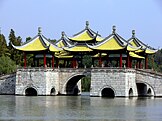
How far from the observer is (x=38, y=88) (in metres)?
56.8

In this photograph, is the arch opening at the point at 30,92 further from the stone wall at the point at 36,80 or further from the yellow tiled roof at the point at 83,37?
the yellow tiled roof at the point at 83,37

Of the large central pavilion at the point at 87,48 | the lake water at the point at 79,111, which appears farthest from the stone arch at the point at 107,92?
the lake water at the point at 79,111

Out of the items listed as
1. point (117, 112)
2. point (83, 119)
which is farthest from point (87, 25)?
point (83, 119)

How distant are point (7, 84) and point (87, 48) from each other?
29.8ft

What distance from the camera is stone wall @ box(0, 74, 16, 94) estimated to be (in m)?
59.4

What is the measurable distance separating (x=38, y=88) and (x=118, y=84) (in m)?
8.10

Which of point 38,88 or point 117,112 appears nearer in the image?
point 117,112

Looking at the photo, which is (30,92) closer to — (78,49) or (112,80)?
(78,49)

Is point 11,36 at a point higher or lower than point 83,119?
higher

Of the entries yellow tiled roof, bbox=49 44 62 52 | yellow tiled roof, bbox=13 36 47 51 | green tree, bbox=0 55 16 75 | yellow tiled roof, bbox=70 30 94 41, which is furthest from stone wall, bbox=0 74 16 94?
green tree, bbox=0 55 16 75

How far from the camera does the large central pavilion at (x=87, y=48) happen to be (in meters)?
55.4

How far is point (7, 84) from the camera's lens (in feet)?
196

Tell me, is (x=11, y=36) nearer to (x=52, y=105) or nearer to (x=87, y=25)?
(x=87, y=25)

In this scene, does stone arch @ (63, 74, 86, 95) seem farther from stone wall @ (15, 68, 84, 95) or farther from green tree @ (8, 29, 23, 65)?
green tree @ (8, 29, 23, 65)
